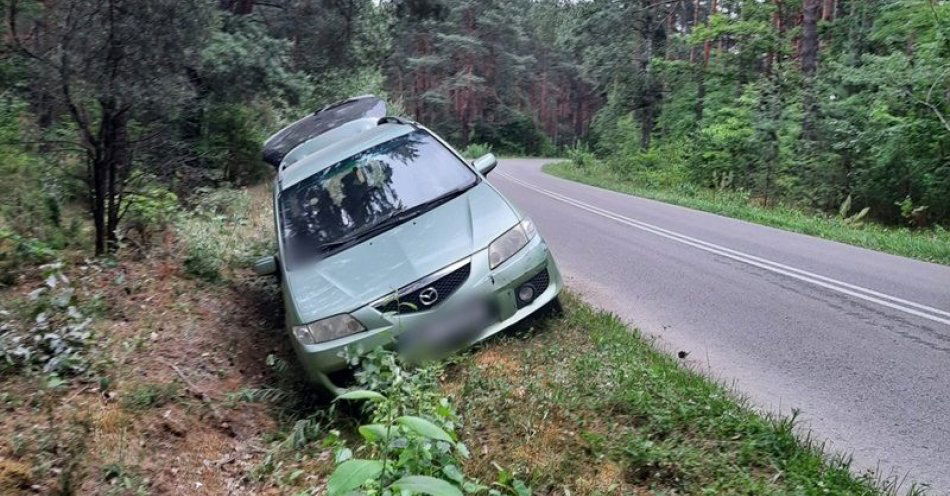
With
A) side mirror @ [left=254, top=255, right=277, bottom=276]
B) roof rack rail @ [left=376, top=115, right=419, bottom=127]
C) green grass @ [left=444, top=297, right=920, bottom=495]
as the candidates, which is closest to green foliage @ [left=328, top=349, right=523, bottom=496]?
green grass @ [left=444, top=297, right=920, bottom=495]

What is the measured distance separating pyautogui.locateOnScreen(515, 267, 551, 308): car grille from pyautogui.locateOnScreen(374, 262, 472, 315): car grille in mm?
527

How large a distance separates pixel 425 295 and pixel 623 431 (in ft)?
5.40

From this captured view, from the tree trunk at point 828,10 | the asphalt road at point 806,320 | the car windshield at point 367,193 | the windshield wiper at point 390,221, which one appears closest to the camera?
the asphalt road at point 806,320

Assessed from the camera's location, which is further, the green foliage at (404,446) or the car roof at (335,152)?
the car roof at (335,152)

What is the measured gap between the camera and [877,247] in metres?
10.2

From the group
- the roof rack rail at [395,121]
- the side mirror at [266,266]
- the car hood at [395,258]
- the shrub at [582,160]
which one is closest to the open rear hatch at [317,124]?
the roof rack rail at [395,121]

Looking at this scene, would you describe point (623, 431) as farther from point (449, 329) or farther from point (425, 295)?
point (425, 295)

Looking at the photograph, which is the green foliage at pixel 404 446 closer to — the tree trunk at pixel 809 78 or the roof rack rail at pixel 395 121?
the roof rack rail at pixel 395 121

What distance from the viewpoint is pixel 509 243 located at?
507cm

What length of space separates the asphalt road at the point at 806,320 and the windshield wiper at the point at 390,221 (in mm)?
2053

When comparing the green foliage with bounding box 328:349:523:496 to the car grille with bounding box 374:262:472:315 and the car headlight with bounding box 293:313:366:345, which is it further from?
the car grille with bounding box 374:262:472:315

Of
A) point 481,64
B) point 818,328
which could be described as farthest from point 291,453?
point 481,64

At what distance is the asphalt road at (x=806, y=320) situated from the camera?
391cm

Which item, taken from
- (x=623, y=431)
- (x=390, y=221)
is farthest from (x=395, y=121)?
(x=623, y=431)
